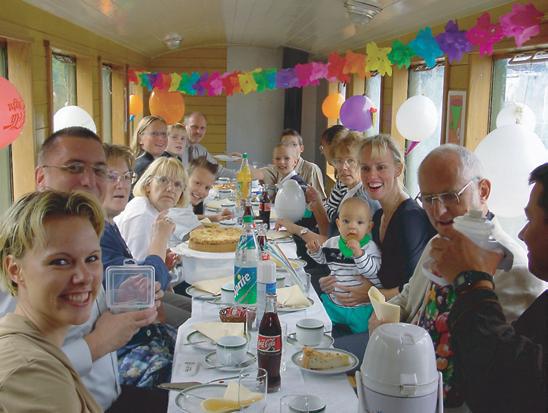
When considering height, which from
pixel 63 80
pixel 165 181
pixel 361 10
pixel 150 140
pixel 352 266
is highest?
pixel 361 10

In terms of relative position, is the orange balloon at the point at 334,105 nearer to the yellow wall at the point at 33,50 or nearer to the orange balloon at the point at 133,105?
the orange balloon at the point at 133,105

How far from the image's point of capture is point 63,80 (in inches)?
231

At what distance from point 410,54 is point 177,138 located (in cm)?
256

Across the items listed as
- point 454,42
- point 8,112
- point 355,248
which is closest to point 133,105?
point 8,112

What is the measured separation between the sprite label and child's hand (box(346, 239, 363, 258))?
0.66 meters

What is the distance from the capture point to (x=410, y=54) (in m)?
4.41

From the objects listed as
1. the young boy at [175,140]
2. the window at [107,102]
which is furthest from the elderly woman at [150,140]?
the window at [107,102]

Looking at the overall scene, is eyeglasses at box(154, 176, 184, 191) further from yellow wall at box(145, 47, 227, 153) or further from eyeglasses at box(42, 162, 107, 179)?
yellow wall at box(145, 47, 227, 153)

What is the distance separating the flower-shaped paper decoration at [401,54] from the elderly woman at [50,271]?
3.40m

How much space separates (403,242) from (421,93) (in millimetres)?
3398

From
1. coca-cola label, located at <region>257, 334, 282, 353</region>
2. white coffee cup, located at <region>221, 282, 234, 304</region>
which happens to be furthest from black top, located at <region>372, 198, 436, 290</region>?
coca-cola label, located at <region>257, 334, 282, 353</region>

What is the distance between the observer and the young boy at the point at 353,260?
2771 millimetres

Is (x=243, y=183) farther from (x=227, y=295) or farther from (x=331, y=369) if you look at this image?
(x=331, y=369)

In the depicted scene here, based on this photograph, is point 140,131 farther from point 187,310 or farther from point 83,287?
point 83,287
